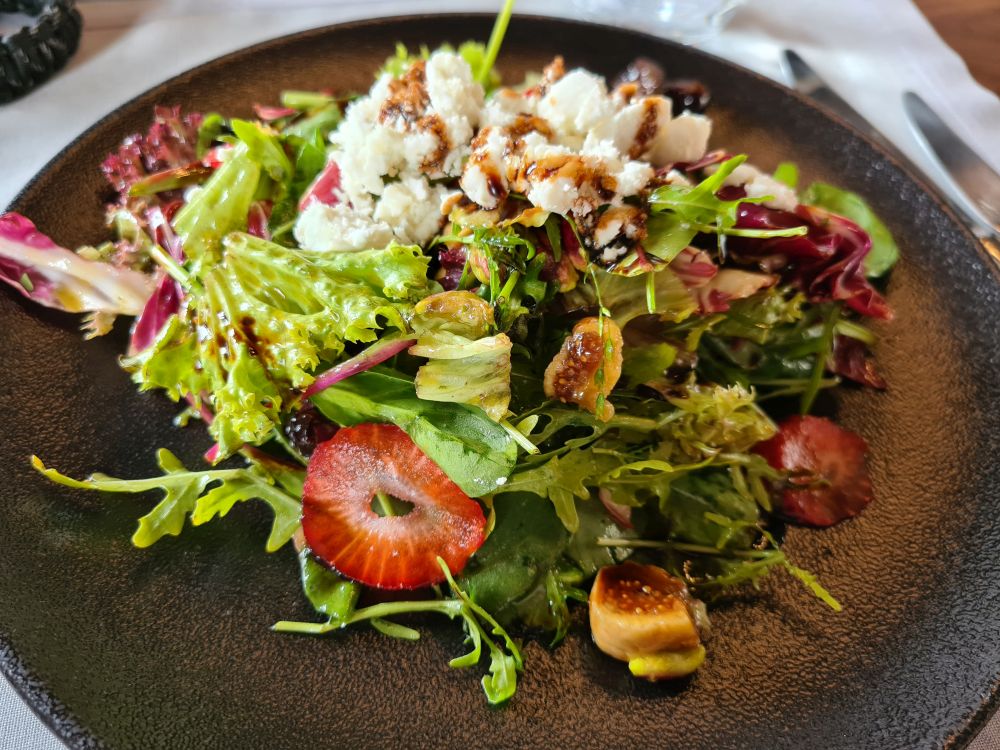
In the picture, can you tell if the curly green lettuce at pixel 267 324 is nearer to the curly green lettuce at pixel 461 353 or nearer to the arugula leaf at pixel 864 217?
the curly green lettuce at pixel 461 353

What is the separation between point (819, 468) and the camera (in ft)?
4.32

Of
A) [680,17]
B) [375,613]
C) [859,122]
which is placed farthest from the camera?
[680,17]

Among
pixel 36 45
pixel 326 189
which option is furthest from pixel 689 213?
pixel 36 45

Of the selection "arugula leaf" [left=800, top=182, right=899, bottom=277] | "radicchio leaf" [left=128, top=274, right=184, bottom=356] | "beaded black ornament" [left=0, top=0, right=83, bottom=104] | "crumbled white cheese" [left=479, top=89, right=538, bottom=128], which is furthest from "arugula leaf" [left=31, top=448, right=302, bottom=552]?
"beaded black ornament" [left=0, top=0, right=83, bottom=104]

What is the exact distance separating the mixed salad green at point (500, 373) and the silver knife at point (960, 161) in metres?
0.66

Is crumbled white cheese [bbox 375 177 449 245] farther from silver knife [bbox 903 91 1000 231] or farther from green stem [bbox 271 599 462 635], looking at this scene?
silver knife [bbox 903 91 1000 231]

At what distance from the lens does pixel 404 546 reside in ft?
3.79

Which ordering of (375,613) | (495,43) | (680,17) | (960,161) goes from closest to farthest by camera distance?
(375,613), (495,43), (960,161), (680,17)

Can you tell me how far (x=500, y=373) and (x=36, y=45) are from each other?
2.03m

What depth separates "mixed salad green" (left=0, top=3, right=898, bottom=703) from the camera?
1.14 metres

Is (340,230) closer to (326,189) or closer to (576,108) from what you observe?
(326,189)

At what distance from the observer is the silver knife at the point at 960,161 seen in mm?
1837

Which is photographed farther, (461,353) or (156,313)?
(156,313)

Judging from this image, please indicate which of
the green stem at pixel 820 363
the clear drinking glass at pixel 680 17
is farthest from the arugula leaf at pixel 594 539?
the clear drinking glass at pixel 680 17
